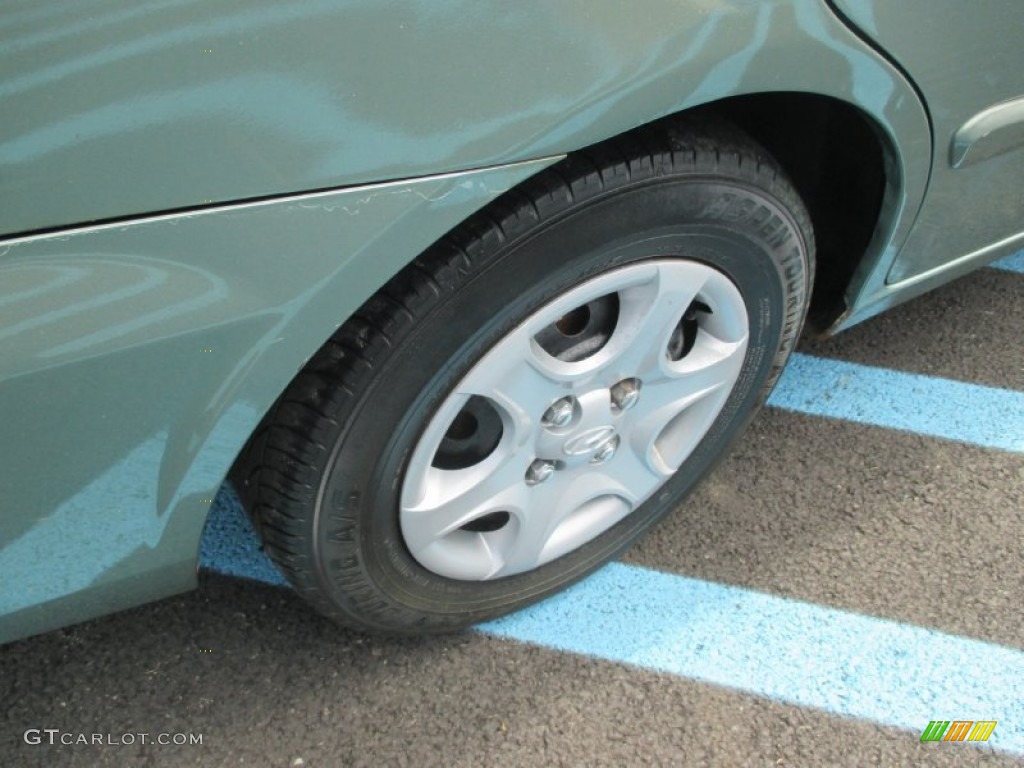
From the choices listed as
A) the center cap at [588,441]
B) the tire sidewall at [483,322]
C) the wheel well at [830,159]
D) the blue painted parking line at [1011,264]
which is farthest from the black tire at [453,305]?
the blue painted parking line at [1011,264]

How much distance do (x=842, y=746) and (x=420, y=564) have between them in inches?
24.6

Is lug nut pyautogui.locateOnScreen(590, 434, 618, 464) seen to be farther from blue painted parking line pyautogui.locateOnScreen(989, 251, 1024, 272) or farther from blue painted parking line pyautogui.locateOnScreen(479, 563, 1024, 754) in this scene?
blue painted parking line pyautogui.locateOnScreen(989, 251, 1024, 272)

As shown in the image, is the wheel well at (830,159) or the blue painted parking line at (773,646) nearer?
the wheel well at (830,159)

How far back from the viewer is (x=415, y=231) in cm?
85

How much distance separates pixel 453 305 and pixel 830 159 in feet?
2.05

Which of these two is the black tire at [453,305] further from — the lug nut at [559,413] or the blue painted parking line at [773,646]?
the blue painted parking line at [773,646]

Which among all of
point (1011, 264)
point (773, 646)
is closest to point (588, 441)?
point (773, 646)

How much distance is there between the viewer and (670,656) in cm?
138

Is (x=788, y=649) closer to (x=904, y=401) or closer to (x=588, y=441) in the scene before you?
(x=588, y=441)

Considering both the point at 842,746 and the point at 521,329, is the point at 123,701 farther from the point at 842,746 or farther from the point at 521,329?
the point at 842,746

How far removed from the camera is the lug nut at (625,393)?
3.98 feet

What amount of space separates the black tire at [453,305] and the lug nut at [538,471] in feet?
0.57

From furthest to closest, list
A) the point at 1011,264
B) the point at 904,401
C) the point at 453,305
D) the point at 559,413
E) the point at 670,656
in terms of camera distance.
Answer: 1. the point at 1011,264
2. the point at 904,401
3. the point at 670,656
4. the point at 559,413
5. the point at 453,305

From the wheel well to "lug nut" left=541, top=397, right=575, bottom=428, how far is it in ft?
1.31
